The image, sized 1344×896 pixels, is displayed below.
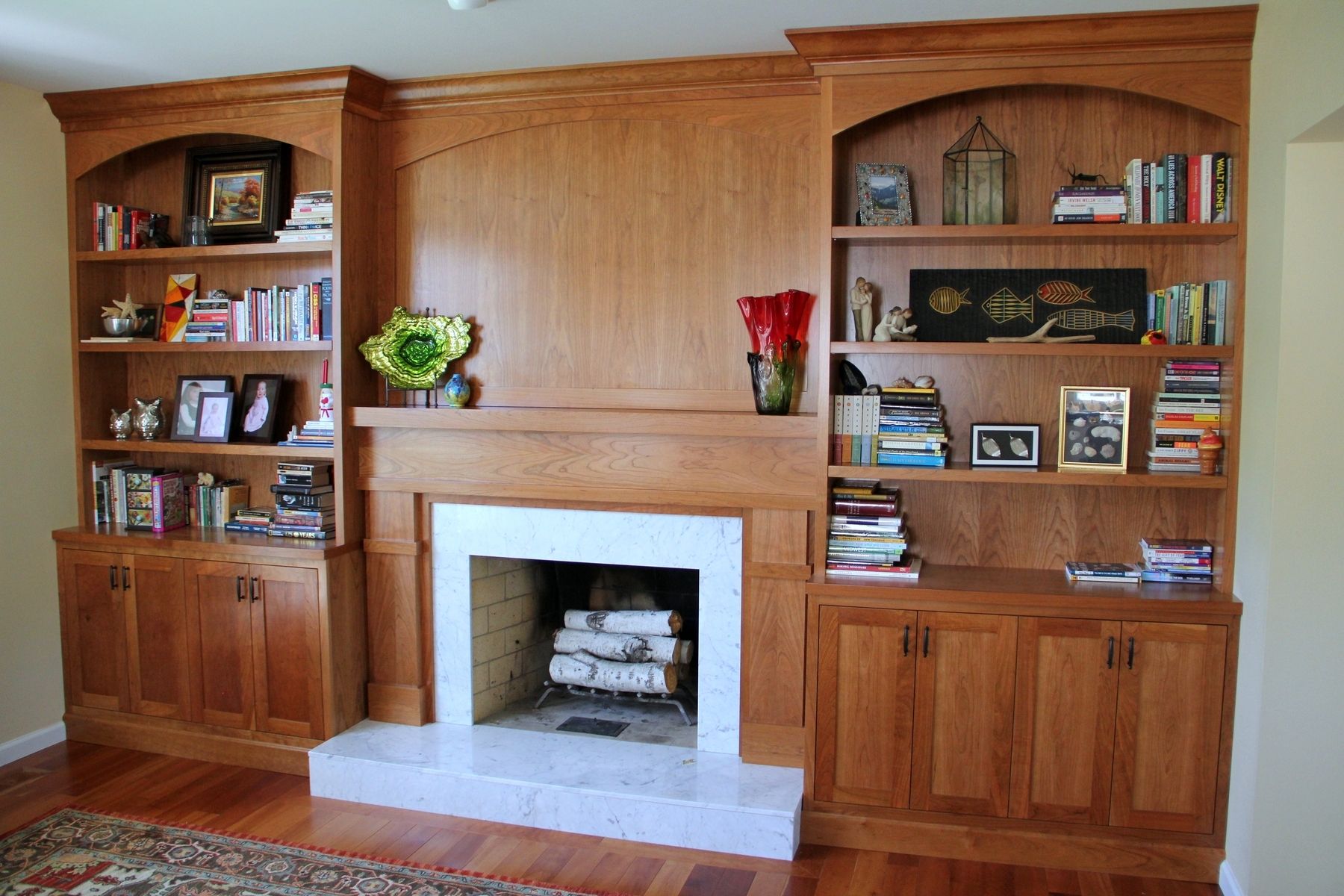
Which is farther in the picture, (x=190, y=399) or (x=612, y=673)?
(x=190, y=399)

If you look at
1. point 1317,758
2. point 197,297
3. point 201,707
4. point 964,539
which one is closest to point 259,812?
point 201,707

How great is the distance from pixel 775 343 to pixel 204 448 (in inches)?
90.2

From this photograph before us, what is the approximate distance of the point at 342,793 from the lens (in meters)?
3.45

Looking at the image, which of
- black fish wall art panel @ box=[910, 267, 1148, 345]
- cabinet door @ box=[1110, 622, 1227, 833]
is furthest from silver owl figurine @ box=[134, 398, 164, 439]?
cabinet door @ box=[1110, 622, 1227, 833]

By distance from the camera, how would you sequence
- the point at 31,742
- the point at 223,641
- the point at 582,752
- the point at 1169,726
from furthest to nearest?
the point at 31,742, the point at 223,641, the point at 582,752, the point at 1169,726

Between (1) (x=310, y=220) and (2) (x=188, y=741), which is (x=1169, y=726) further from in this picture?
(2) (x=188, y=741)

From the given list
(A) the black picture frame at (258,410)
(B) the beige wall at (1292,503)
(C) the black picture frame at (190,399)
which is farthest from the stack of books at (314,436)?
(B) the beige wall at (1292,503)

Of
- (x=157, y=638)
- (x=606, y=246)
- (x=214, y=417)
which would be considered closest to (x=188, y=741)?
(x=157, y=638)

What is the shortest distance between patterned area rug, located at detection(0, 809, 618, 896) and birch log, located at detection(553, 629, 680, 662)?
1.10 m

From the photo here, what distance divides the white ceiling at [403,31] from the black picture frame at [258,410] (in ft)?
3.79

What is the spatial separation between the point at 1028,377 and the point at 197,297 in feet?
10.8

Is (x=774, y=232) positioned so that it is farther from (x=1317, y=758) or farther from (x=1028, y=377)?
(x=1317, y=758)

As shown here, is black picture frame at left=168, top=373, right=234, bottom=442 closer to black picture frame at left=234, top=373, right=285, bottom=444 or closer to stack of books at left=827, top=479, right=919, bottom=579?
black picture frame at left=234, top=373, right=285, bottom=444

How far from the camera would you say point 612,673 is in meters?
3.82
